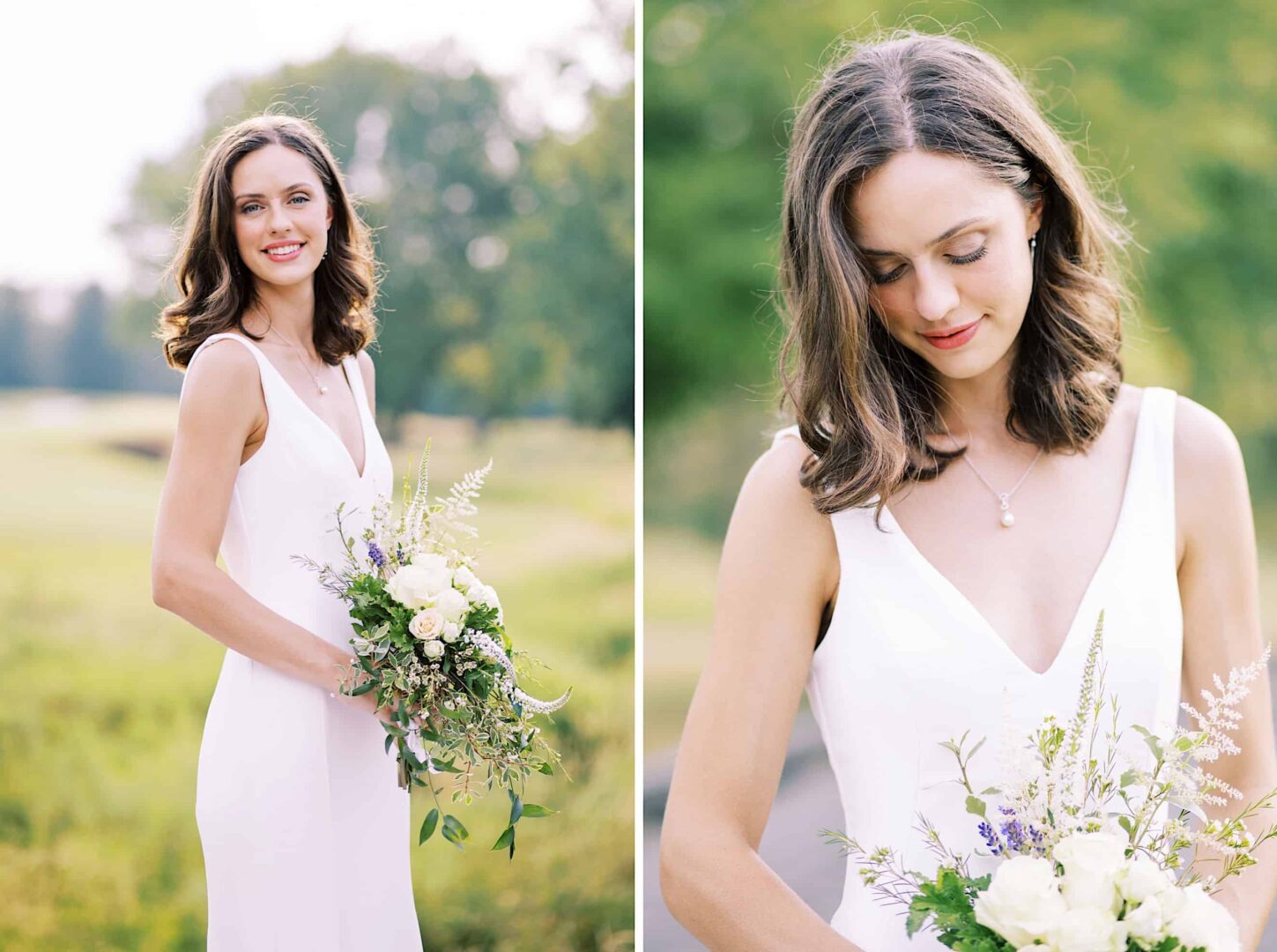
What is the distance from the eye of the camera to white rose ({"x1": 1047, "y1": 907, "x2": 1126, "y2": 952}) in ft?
→ 4.31

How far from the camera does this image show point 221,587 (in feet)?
7.60

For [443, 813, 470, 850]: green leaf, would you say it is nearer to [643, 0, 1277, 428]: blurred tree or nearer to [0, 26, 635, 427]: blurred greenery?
[0, 26, 635, 427]: blurred greenery

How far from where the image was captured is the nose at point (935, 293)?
5.84 ft

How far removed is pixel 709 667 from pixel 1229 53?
764cm

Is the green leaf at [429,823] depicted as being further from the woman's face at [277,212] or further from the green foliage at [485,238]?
the green foliage at [485,238]

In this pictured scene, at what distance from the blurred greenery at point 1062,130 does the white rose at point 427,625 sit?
4.66 meters

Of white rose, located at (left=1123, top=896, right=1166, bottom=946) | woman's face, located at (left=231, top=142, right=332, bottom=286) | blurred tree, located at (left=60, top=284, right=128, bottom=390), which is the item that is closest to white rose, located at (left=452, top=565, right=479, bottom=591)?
woman's face, located at (left=231, top=142, right=332, bottom=286)

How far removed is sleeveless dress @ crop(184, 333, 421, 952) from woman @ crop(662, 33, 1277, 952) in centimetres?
90

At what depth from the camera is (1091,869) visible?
1.35 m

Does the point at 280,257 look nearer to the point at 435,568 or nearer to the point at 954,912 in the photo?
the point at 435,568

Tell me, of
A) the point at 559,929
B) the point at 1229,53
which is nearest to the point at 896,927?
the point at 559,929

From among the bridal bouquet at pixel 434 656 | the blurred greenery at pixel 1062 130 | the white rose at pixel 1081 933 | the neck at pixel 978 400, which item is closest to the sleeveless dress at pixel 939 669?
the neck at pixel 978 400

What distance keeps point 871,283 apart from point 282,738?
143 centimetres

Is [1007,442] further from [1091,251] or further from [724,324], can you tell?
[724,324]
